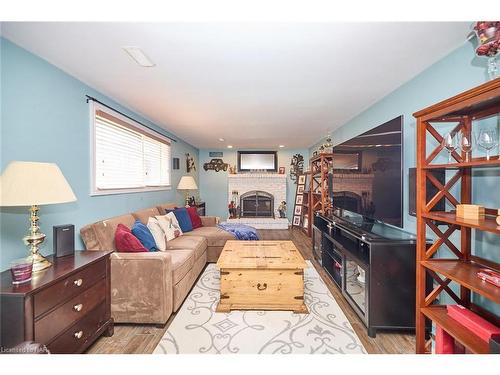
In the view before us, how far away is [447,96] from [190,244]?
3165mm

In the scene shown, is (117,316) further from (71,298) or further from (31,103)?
(31,103)

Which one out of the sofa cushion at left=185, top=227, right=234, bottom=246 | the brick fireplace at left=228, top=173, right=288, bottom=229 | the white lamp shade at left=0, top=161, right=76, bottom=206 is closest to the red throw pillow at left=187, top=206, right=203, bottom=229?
the sofa cushion at left=185, top=227, right=234, bottom=246

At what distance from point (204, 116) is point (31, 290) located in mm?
2852

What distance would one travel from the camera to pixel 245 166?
6840 mm

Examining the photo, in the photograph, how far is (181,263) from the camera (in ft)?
7.73

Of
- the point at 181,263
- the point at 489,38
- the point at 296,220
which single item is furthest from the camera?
the point at 296,220

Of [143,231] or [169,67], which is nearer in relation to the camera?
[169,67]

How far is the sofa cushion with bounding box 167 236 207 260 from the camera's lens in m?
2.89

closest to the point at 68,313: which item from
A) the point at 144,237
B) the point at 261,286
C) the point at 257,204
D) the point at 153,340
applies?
the point at 153,340

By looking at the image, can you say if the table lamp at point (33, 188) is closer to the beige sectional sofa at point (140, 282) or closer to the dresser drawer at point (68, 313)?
the dresser drawer at point (68, 313)

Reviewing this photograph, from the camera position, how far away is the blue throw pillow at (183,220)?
3.84 metres

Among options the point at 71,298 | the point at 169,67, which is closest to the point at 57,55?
the point at 169,67

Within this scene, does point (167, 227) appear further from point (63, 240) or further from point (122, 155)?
point (63, 240)

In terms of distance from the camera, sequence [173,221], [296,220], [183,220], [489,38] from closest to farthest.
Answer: [489,38] < [173,221] < [183,220] < [296,220]
